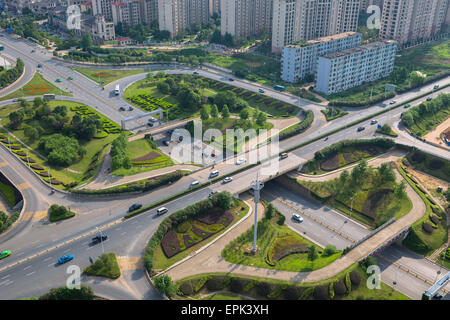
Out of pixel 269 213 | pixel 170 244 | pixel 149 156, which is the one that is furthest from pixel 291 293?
pixel 149 156

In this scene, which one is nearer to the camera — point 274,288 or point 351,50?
point 274,288

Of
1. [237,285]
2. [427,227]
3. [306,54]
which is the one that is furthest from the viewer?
[306,54]

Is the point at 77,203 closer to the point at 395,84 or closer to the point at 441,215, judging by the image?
the point at 441,215

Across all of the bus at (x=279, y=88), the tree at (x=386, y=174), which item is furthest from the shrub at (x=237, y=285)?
the bus at (x=279, y=88)

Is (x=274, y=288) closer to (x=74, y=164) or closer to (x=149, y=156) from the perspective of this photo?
(x=149, y=156)

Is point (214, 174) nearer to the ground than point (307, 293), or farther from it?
farther from it

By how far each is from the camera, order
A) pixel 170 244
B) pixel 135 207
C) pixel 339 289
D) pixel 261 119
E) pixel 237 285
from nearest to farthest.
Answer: pixel 339 289
pixel 237 285
pixel 170 244
pixel 135 207
pixel 261 119

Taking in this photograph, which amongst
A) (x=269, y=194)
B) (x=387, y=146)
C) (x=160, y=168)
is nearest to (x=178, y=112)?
(x=160, y=168)

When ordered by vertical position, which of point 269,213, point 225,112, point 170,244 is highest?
point 225,112
